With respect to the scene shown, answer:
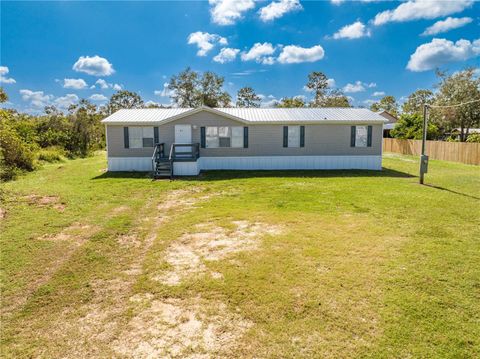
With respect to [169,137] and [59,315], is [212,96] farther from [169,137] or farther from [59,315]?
[59,315]

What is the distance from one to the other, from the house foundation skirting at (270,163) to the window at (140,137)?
0.71 metres

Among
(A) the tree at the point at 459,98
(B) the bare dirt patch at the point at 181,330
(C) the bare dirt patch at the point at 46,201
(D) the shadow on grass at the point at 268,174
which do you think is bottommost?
(B) the bare dirt patch at the point at 181,330

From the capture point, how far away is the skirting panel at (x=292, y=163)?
659 inches

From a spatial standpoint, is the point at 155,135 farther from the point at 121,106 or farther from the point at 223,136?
the point at 121,106

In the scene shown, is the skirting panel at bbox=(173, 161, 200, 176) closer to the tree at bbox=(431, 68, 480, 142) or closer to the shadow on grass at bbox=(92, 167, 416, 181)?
the shadow on grass at bbox=(92, 167, 416, 181)

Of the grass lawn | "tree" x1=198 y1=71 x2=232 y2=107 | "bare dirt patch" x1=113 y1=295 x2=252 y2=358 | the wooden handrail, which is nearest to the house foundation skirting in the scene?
the wooden handrail

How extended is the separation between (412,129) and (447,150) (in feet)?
24.4

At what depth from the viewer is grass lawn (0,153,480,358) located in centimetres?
352

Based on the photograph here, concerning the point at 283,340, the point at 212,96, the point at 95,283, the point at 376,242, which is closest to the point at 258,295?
the point at 283,340

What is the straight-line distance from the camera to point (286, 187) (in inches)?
476

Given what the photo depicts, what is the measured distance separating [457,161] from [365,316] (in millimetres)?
21305

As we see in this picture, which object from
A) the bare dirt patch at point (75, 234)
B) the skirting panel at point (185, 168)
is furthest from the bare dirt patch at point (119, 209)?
the skirting panel at point (185, 168)

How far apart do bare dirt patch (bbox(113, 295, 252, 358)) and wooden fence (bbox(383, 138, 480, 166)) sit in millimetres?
21301

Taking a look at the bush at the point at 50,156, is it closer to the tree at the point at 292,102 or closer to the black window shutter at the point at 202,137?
the black window shutter at the point at 202,137
